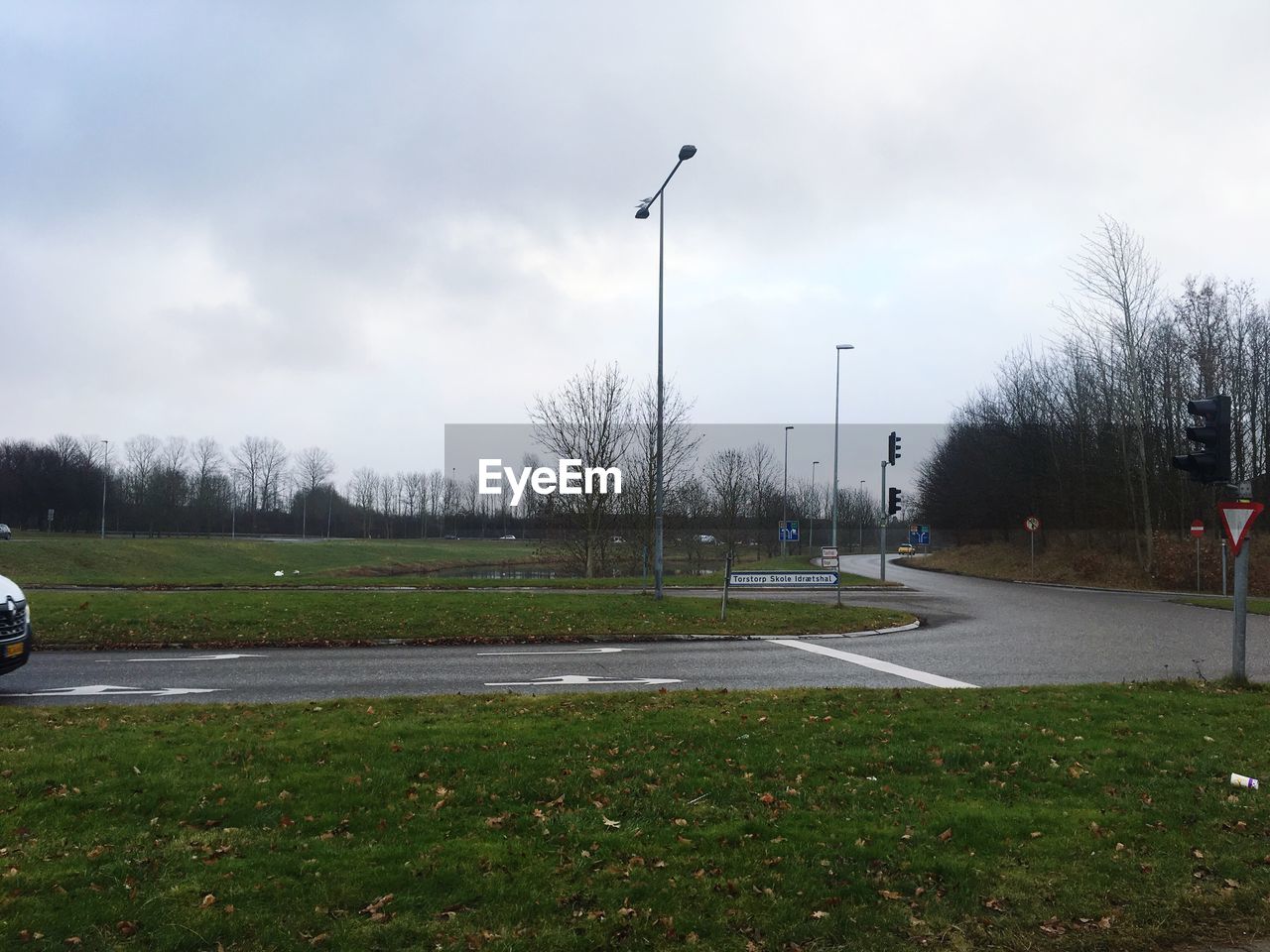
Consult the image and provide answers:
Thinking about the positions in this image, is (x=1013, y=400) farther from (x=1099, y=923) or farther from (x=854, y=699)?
(x=1099, y=923)

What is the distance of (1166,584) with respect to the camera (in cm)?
3756

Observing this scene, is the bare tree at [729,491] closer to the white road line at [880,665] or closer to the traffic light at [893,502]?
the traffic light at [893,502]

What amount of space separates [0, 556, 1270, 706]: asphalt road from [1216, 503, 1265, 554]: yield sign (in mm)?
1709

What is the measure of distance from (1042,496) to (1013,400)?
39.2 ft

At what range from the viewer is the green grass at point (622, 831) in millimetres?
4074

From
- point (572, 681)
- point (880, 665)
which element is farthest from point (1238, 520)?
point (572, 681)

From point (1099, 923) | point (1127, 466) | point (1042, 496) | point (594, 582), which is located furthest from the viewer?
point (1042, 496)

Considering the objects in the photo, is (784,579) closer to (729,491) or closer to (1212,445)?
(1212,445)

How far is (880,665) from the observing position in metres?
13.3

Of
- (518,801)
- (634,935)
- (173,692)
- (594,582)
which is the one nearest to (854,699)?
(518,801)

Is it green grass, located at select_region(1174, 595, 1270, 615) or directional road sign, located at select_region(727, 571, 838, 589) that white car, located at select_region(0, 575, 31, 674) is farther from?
green grass, located at select_region(1174, 595, 1270, 615)

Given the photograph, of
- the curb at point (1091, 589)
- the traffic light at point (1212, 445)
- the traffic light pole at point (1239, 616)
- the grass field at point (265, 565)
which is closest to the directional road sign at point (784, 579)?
the grass field at point (265, 565)

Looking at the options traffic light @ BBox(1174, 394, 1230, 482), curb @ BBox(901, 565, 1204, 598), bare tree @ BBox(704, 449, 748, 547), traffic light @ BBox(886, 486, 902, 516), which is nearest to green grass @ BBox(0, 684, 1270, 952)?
traffic light @ BBox(1174, 394, 1230, 482)

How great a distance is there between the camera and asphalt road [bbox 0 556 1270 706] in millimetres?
10797
